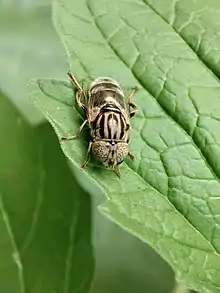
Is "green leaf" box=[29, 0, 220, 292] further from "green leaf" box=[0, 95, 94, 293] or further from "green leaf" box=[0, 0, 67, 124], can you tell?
"green leaf" box=[0, 0, 67, 124]

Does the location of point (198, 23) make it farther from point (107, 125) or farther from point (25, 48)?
point (25, 48)

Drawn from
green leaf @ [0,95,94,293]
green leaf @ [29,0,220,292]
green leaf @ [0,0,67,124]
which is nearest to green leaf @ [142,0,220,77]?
green leaf @ [29,0,220,292]

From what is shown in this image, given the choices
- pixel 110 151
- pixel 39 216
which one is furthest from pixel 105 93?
pixel 39 216

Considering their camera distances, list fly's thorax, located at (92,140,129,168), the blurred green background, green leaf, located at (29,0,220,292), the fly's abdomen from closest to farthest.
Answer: green leaf, located at (29,0,220,292)
fly's thorax, located at (92,140,129,168)
the fly's abdomen
the blurred green background

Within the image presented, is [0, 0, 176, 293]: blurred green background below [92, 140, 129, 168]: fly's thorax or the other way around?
below

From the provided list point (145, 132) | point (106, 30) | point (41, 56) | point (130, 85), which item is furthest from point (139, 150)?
point (41, 56)

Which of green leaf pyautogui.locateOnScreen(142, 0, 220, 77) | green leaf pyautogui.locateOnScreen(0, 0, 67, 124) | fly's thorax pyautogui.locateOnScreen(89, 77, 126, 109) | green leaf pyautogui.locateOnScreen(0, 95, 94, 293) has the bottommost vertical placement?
green leaf pyautogui.locateOnScreen(0, 95, 94, 293)

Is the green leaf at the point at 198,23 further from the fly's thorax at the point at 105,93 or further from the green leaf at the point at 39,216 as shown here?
the green leaf at the point at 39,216
